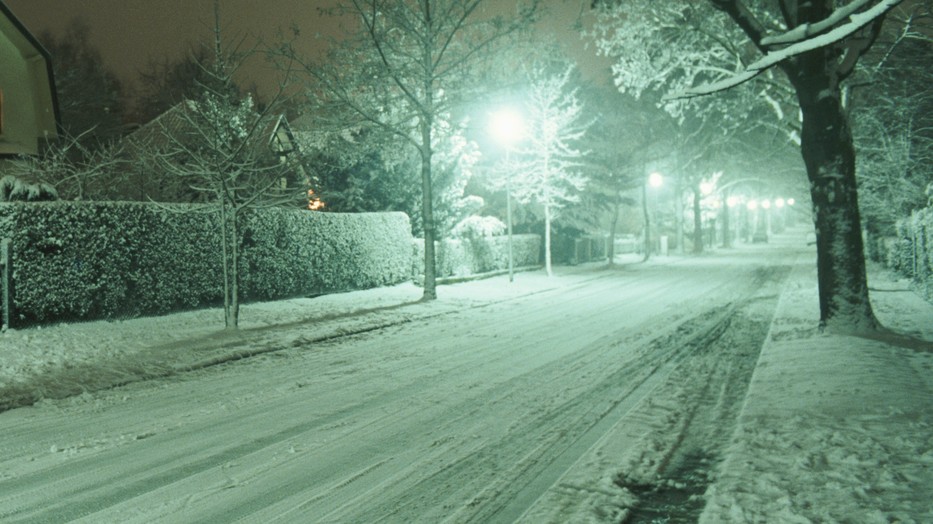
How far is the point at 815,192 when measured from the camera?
35.9 feet

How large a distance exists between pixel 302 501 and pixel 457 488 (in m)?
1.11

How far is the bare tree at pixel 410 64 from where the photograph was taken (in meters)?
18.6

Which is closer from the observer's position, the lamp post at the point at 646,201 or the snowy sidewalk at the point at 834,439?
the snowy sidewalk at the point at 834,439

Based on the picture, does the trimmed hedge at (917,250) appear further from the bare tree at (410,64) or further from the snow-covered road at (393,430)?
the bare tree at (410,64)

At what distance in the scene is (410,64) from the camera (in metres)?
19.5

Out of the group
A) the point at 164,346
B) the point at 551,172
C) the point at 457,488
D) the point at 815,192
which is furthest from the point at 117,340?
the point at 551,172

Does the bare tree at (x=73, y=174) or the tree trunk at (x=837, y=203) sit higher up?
the bare tree at (x=73, y=174)

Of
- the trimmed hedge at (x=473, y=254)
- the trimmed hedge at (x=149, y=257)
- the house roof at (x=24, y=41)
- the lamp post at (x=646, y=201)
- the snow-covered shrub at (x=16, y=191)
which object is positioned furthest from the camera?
the lamp post at (x=646, y=201)

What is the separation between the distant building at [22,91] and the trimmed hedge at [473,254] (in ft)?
46.6

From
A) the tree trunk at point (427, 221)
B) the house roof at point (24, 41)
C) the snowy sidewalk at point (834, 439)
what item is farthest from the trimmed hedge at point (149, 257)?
the house roof at point (24, 41)

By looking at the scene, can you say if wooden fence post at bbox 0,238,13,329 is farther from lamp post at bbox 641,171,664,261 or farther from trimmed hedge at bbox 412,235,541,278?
lamp post at bbox 641,171,664,261

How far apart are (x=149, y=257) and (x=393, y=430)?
33.9ft

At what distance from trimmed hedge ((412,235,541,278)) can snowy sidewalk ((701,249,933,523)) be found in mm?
17009

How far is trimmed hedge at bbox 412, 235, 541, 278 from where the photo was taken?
25828 mm
